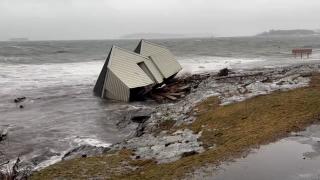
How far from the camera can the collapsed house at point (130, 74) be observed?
33.9 m

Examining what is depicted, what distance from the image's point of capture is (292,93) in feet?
77.2

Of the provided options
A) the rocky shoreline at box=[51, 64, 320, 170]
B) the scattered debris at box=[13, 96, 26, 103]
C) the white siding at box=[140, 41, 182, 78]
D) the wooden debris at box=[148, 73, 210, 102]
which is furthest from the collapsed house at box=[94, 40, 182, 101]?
the scattered debris at box=[13, 96, 26, 103]

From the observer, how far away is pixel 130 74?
3503 cm

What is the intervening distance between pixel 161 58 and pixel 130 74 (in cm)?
806

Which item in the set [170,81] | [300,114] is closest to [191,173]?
[300,114]

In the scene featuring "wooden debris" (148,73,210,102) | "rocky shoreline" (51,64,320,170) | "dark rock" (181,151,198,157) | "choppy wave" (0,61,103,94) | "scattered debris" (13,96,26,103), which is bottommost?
"choppy wave" (0,61,103,94)

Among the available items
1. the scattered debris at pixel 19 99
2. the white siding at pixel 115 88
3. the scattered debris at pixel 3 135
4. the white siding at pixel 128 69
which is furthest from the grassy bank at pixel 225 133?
the scattered debris at pixel 19 99

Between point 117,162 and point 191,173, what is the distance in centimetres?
373

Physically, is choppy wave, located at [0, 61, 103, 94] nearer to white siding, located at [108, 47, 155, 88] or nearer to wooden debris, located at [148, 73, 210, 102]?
white siding, located at [108, 47, 155, 88]

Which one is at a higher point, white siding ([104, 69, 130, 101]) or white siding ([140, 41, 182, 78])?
white siding ([140, 41, 182, 78])

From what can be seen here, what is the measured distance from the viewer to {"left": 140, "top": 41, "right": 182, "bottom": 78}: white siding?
134 ft

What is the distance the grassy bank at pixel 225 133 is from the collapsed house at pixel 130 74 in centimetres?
1092

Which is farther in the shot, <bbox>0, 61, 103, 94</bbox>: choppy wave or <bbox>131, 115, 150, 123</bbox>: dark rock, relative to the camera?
<bbox>0, 61, 103, 94</bbox>: choppy wave

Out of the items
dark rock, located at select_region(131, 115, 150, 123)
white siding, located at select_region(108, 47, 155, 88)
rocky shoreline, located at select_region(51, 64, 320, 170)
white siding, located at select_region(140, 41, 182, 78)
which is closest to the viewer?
rocky shoreline, located at select_region(51, 64, 320, 170)
